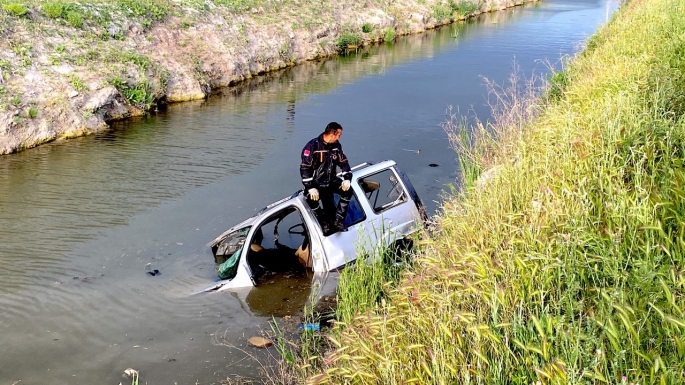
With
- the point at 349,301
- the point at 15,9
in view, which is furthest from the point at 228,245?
the point at 15,9

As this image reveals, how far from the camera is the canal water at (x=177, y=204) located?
8094 millimetres

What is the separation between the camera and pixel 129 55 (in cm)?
2194

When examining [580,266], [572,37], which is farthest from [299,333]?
[572,37]

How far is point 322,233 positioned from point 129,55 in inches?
629

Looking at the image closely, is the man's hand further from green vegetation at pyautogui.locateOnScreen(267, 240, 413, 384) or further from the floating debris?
the floating debris

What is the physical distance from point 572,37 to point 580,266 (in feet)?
102

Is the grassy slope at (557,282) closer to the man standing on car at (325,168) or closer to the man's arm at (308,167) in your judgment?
the man standing on car at (325,168)

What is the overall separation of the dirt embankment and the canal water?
923 mm

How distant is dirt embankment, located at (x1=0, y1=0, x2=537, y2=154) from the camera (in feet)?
60.4

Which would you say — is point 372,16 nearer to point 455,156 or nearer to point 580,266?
point 455,156

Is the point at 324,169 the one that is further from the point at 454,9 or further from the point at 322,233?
the point at 454,9

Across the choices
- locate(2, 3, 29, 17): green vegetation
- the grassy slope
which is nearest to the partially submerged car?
the grassy slope

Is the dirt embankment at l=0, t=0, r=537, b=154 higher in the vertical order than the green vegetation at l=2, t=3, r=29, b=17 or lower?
lower

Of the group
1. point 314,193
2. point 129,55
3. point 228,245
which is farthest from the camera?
point 129,55
